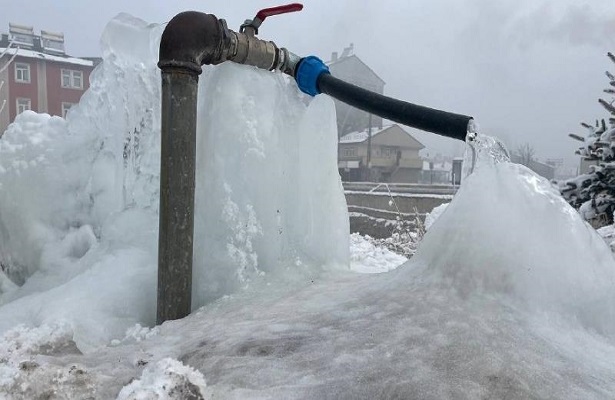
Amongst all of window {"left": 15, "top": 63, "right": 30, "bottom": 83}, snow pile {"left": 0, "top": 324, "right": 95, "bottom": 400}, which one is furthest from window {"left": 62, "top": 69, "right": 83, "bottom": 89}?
snow pile {"left": 0, "top": 324, "right": 95, "bottom": 400}

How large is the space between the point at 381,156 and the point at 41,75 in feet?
92.3

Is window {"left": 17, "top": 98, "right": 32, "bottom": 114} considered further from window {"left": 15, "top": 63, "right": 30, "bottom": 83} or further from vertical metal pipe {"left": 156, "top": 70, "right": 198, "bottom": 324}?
vertical metal pipe {"left": 156, "top": 70, "right": 198, "bottom": 324}

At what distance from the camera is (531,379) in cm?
150

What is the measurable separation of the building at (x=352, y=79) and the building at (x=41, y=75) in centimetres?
2411

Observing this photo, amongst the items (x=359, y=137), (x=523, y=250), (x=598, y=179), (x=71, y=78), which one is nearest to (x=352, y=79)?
(x=359, y=137)

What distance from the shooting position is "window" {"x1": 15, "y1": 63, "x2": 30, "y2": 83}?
31.8m

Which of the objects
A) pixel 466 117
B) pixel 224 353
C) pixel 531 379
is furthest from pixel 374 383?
pixel 466 117

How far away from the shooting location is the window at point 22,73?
1254 inches

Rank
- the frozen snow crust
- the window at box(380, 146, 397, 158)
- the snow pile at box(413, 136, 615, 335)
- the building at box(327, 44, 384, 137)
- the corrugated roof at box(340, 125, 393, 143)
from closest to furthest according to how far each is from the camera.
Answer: the frozen snow crust → the snow pile at box(413, 136, 615, 335) → the corrugated roof at box(340, 125, 393, 143) → the window at box(380, 146, 397, 158) → the building at box(327, 44, 384, 137)

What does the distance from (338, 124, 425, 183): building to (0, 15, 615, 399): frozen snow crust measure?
122ft

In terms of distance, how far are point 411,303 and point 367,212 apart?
46.4 ft

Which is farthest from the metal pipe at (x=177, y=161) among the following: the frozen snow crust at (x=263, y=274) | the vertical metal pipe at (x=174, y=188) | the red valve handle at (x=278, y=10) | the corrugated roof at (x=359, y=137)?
the corrugated roof at (x=359, y=137)

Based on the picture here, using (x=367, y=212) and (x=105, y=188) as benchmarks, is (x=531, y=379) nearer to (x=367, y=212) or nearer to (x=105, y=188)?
(x=105, y=188)

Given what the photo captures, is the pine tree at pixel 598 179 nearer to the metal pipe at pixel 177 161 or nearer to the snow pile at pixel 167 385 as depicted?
the metal pipe at pixel 177 161
